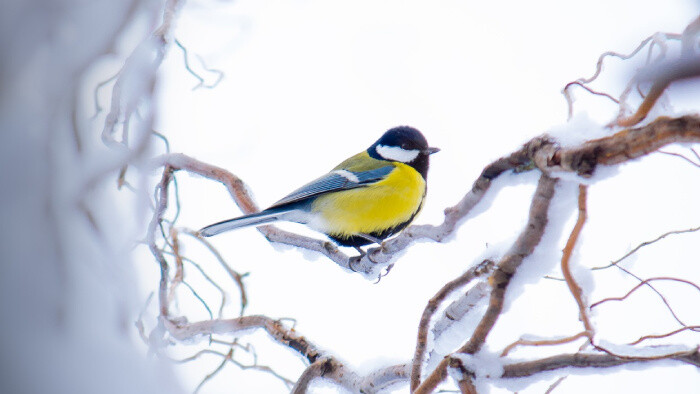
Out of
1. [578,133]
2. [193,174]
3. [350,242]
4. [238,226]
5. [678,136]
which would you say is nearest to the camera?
[678,136]

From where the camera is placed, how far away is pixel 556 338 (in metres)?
0.81

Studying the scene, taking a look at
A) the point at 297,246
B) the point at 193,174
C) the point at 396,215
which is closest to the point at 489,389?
the point at 297,246

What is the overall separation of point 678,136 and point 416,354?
489mm

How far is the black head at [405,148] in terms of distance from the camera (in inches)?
67.2

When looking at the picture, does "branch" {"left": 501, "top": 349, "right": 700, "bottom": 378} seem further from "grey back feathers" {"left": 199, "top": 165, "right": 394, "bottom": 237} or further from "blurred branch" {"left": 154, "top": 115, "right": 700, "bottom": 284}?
"grey back feathers" {"left": 199, "top": 165, "right": 394, "bottom": 237}

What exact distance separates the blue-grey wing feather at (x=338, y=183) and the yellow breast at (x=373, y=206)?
0.02 metres

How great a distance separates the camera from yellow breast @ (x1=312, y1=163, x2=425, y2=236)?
152 centimetres

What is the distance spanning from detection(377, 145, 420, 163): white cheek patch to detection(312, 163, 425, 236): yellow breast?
13cm

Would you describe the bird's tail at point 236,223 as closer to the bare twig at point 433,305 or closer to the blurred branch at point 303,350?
the blurred branch at point 303,350

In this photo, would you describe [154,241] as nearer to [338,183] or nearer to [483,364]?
[338,183]

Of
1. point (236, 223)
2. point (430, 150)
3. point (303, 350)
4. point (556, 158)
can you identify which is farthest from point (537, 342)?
point (430, 150)

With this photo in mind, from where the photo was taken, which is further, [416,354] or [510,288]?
[416,354]

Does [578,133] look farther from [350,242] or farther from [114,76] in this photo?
[114,76]

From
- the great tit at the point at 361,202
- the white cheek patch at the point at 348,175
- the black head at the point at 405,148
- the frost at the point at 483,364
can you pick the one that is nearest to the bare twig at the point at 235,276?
the great tit at the point at 361,202
